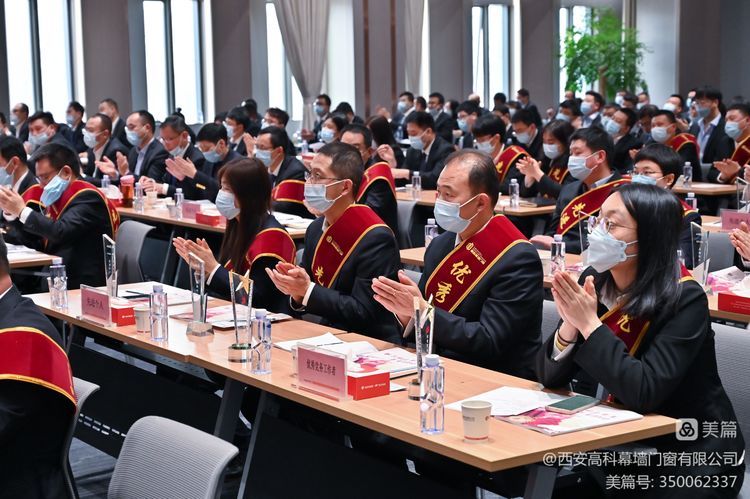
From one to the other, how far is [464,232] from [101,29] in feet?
35.6

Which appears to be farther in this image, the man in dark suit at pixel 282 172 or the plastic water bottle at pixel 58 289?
the man in dark suit at pixel 282 172

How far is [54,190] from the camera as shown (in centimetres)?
577

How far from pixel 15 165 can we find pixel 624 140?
18.7ft

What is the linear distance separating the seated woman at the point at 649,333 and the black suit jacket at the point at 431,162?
19.3ft

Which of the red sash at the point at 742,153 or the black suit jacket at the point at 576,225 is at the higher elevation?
the red sash at the point at 742,153

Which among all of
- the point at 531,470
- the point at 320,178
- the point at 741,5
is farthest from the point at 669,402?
the point at 741,5

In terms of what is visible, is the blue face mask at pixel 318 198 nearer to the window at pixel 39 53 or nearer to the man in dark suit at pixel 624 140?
the man in dark suit at pixel 624 140

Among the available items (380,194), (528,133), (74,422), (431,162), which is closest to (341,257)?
(74,422)

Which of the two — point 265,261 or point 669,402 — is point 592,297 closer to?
point 669,402

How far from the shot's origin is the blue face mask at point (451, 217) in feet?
11.7

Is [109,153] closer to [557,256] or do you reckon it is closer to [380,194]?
[380,194]

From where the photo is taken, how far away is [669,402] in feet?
8.79

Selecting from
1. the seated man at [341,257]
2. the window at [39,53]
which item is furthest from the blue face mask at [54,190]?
the window at [39,53]

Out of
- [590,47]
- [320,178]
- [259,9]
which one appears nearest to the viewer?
[320,178]
